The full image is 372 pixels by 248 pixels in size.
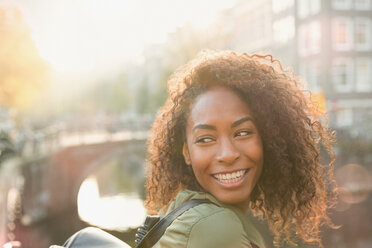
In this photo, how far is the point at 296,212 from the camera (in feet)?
5.32

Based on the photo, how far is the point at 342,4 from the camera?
23.1 m

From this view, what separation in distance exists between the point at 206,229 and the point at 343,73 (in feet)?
76.7

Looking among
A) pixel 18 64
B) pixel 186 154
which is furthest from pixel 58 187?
pixel 186 154

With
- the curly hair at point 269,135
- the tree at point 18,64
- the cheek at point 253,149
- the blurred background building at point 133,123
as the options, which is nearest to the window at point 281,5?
the blurred background building at point 133,123

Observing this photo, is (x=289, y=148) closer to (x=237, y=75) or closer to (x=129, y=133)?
(x=237, y=75)

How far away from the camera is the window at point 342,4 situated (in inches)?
906

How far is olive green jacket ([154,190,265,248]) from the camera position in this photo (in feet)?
3.68

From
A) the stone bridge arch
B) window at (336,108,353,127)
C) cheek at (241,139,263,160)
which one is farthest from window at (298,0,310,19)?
cheek at (241,139,263,160)

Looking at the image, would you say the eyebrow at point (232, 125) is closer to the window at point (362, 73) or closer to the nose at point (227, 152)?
the nose at point (227, 152)

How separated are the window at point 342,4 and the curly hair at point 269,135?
2294 centimetres

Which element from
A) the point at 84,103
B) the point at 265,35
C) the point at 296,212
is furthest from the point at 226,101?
the point at 84,103

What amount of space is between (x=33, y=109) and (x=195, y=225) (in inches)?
971

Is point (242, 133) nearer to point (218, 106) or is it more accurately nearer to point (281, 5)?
point (218, 106)

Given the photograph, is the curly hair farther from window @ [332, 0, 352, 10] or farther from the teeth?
window @ [332, 0, 352, 10]
